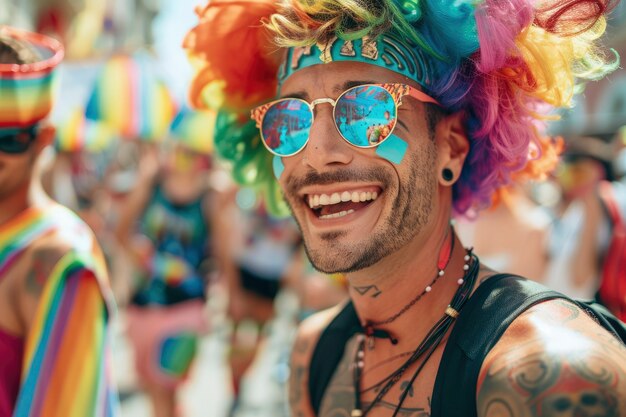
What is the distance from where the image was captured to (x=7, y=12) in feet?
53.6

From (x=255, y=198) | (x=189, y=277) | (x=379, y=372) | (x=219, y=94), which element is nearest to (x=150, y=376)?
(x=189, y=277)

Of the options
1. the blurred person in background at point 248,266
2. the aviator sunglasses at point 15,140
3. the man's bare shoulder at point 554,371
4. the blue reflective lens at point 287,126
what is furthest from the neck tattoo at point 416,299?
the blurred person in background at point 248,266

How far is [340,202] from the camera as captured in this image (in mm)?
2035

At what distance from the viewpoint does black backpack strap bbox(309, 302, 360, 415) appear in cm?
221

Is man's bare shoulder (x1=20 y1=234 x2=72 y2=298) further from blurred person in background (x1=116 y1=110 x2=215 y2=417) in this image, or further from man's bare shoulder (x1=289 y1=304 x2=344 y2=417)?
blurred person in background (x1=116 y1=110 x2=215 y2=417)

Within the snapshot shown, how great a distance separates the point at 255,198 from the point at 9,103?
12.8 ft

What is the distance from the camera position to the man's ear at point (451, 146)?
2.08 metres

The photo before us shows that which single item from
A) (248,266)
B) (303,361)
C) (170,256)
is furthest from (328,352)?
(248,266)

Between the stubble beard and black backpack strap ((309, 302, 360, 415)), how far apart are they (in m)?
0.39

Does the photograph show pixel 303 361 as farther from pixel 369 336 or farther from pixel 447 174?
pixel 447 174

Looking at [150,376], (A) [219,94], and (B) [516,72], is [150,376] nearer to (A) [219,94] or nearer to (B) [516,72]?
(A) [219,94]

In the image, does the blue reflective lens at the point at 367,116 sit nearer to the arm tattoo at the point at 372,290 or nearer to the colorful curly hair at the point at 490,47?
the colorful curly hair at the point at 490,47

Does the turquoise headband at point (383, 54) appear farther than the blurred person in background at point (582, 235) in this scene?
No

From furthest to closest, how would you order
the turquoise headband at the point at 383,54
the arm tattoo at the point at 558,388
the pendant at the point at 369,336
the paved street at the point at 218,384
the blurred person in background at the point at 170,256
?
the paved street at the point at 218,384, the blurred person in background at the point at 170,256, the pendant at the point at 369,336, the turquoise headband at the point at 383,54, the arm tattoo at the point at 558,388
